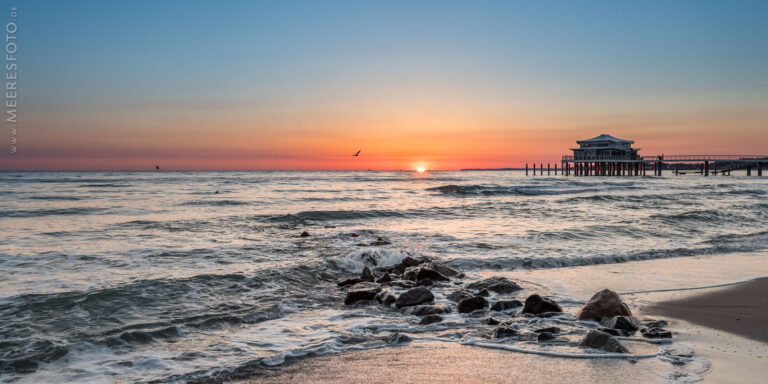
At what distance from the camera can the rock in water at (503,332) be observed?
5617mm

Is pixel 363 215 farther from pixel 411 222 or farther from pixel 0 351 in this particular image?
pixel 0 351

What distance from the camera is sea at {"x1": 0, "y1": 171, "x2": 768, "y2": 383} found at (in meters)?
5.26

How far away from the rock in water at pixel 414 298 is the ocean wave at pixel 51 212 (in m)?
19.2

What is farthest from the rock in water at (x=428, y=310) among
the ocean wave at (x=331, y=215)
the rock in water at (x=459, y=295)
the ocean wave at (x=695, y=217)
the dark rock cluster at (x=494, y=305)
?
the ocean wave at (x=695, y=217)

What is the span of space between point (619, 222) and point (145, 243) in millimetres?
16048

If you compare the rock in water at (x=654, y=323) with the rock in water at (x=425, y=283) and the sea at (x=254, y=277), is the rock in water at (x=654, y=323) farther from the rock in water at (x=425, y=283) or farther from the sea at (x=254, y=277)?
the rock in water at (x=425, y=283)

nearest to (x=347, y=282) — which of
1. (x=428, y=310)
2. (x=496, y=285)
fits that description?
(x=428, y=310)

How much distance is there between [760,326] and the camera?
6.03 m

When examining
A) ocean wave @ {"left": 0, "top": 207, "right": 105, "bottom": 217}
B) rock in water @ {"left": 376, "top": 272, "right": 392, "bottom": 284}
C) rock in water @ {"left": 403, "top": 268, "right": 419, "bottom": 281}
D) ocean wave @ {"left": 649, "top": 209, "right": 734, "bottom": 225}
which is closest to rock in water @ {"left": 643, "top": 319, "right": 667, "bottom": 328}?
rock in water @ {"left": 403, "top": 268, "right": 419, "bottom": 281}

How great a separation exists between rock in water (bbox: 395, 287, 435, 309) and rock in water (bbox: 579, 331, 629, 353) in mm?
2616

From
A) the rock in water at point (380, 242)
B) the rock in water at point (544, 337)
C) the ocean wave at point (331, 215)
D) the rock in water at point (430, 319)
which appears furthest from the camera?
the ocean wave at point (331, 215)

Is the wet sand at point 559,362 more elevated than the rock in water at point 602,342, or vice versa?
the rock in water at point 602,342

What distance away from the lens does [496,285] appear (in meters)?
8.27

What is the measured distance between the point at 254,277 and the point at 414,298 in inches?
135
